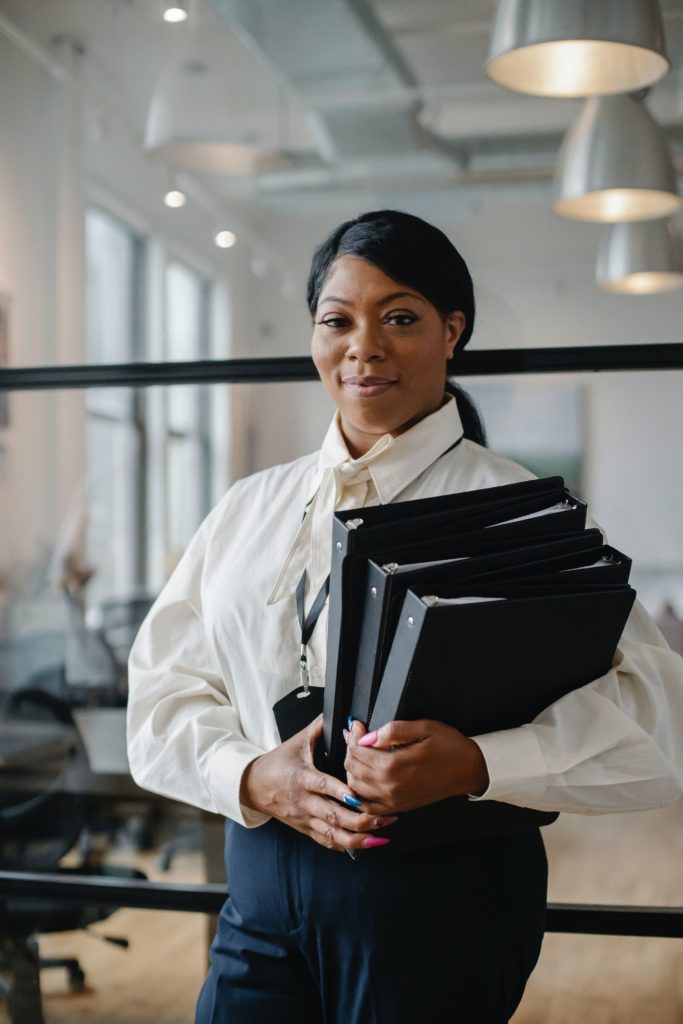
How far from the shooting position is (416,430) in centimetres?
146

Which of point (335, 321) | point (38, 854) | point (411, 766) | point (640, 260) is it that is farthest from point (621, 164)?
point (38, 854)

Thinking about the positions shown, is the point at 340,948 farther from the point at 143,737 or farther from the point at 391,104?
the point at 391,104

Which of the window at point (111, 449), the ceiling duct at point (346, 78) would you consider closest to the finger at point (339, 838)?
the window at point (111, 449)

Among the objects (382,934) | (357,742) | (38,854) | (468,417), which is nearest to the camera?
(357,742)

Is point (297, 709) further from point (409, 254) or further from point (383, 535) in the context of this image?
point (409, 254)

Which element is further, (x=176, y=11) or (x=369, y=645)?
(x=176, y=11)

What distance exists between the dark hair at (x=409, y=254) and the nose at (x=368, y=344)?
0.08 meters

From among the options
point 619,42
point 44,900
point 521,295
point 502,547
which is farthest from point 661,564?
point 44,900

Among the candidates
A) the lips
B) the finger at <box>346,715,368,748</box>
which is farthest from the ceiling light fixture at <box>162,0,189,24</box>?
the finger at <box>346,715,368,748</box>

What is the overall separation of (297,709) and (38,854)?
0.96 m

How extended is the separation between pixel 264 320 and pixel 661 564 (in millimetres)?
819

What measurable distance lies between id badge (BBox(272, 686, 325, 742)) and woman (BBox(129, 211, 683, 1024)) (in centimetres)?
2

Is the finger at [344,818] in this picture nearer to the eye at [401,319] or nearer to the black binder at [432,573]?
the black binder at [432,573]

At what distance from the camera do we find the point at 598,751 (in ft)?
4.08
